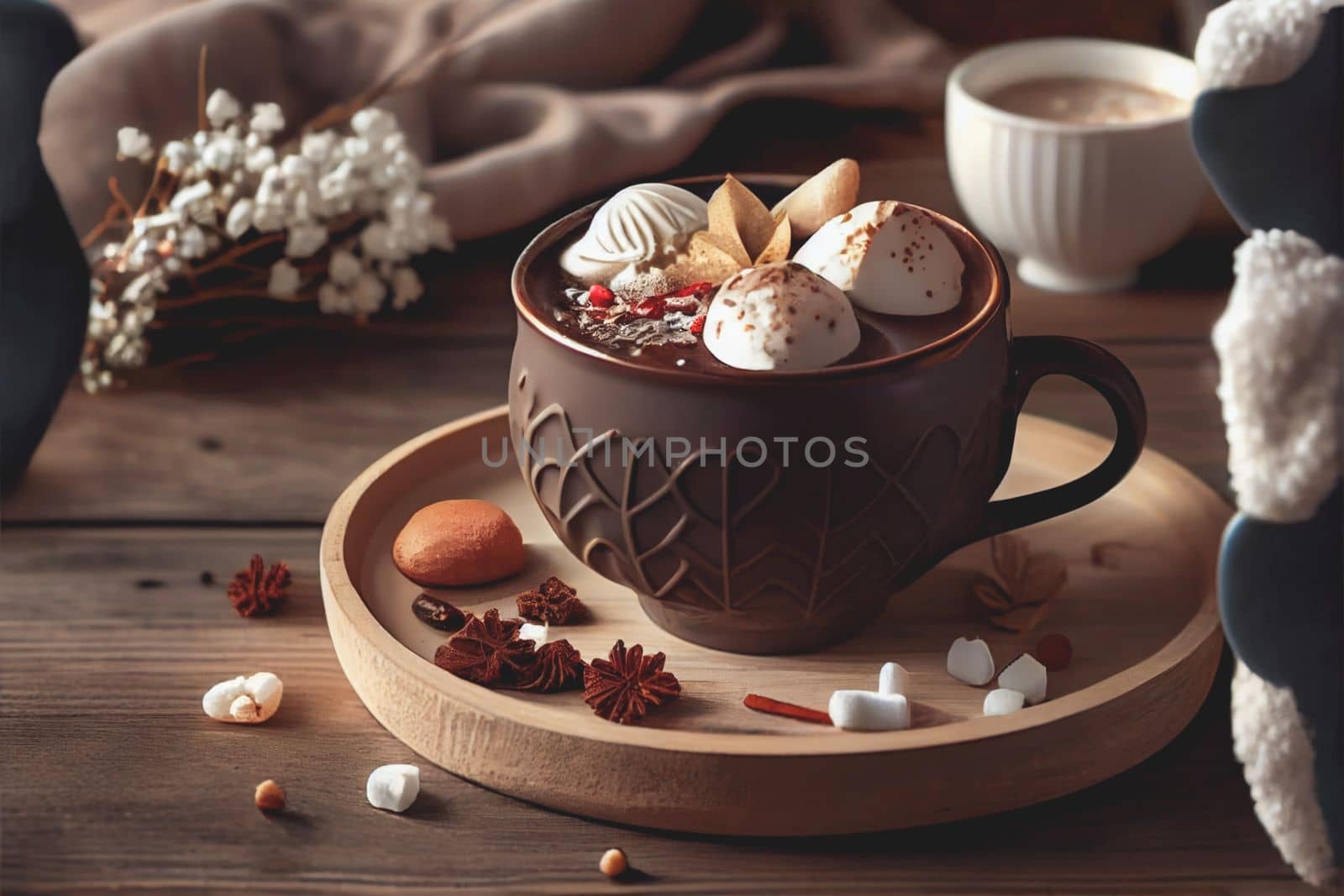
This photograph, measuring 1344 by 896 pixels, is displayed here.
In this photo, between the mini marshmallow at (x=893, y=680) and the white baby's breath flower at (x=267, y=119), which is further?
the white baby's breath flower at (x=267, y=119)

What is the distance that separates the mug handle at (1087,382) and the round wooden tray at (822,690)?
0.24 feet

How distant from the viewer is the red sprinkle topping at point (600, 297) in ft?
2.63

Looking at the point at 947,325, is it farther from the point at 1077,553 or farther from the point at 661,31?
the point at 661,31

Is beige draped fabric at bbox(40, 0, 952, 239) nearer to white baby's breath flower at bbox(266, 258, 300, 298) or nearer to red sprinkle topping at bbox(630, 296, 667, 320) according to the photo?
white baby's breath flower at bbox(266, 258, 300, 298)

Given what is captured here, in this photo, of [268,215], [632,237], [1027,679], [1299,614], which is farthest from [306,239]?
[1299,614]

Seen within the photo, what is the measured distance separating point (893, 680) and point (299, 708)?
0.34 meters

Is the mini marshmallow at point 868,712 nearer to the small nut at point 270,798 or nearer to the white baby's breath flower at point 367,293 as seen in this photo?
the small nut at point 270,798

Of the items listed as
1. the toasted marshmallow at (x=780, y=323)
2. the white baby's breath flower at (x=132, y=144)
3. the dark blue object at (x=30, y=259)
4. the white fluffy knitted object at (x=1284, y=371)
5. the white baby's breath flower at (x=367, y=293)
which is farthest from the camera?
the white baby's breath flower at (x=367, y=293)

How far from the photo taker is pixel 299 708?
85cm

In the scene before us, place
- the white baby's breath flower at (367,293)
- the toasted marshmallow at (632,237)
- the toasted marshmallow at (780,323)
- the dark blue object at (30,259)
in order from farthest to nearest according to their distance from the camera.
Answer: the white baby's breath flower at (367,293) < the dark blue object at (30,259) < the toasted marshmallow at (632,237) < the toasted marshmallow at (780,323)

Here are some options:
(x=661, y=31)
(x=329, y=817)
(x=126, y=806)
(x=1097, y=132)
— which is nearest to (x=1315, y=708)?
(x=329, y=817)

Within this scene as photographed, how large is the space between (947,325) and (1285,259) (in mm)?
188

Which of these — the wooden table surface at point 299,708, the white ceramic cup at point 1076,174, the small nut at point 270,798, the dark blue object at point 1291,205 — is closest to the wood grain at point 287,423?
the wooden table surface at point 299,708

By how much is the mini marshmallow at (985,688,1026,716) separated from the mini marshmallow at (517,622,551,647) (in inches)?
10.0
